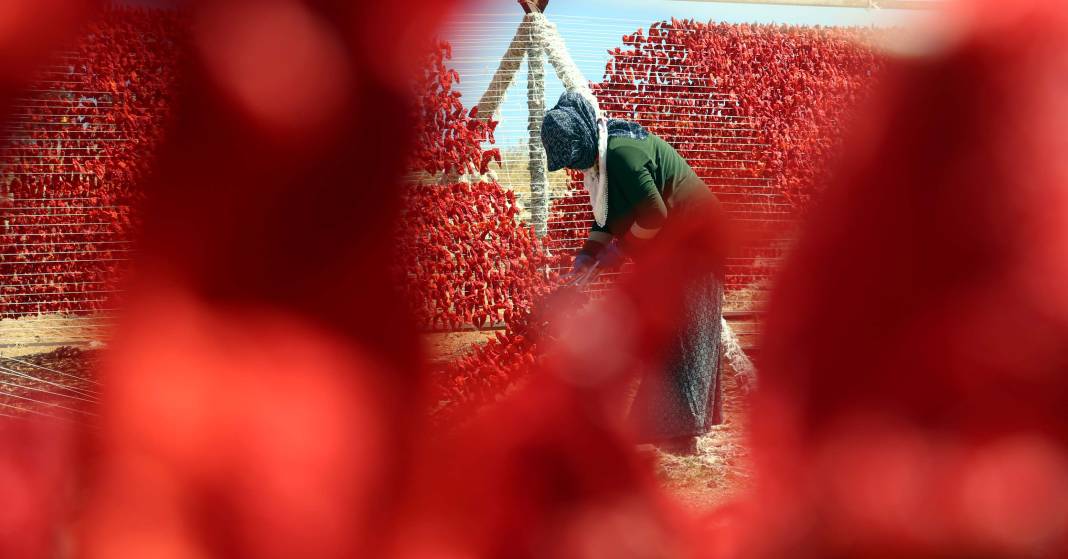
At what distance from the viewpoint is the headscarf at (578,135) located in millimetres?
673

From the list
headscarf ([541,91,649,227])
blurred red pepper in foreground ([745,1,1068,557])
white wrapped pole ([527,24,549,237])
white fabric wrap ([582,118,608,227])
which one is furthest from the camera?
white fabric wrap ([582,118,608,227])

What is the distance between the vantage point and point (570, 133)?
0.74m

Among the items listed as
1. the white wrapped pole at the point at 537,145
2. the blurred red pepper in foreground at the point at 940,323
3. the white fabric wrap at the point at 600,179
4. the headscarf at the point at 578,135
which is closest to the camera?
the blurred red pepper in foreground at the point at 940,323

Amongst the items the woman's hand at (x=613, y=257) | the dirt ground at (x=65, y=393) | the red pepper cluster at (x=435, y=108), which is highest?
the red pepper cluster at (x=435, y=108)

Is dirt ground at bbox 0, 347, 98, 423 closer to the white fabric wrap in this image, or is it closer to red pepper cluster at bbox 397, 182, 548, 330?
red pepper cluster at bbox 397, 182, 548, 330

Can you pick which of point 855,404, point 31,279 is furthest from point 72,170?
point 855,404

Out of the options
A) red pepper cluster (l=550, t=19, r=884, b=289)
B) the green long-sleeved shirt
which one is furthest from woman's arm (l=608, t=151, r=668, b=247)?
red pepper cluster (l=550, t=19, r=884, b=289)

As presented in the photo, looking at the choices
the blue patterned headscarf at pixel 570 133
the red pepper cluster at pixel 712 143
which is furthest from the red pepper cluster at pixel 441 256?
the blue patterned headscarf at pixel 570 133

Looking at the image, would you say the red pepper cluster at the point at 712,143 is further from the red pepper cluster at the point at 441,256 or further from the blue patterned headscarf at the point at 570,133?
the blue patterned headscarf at the point at 570,133

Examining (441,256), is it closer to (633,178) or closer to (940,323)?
(940,323)

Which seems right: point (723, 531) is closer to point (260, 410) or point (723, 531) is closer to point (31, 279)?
point (260, 410)

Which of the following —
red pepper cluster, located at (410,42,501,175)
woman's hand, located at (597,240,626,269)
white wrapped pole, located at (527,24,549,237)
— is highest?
white wrapped pole, located at (527,24,549,237)

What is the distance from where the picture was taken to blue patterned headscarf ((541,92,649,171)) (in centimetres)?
67

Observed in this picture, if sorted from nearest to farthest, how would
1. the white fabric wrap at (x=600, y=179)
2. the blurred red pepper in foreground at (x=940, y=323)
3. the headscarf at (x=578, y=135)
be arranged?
the blurred red pepper in foreground at (x=940, y=323) < the headscarf at (x=578, y=135) < the white fabric wrap at (x=600, y=179)
